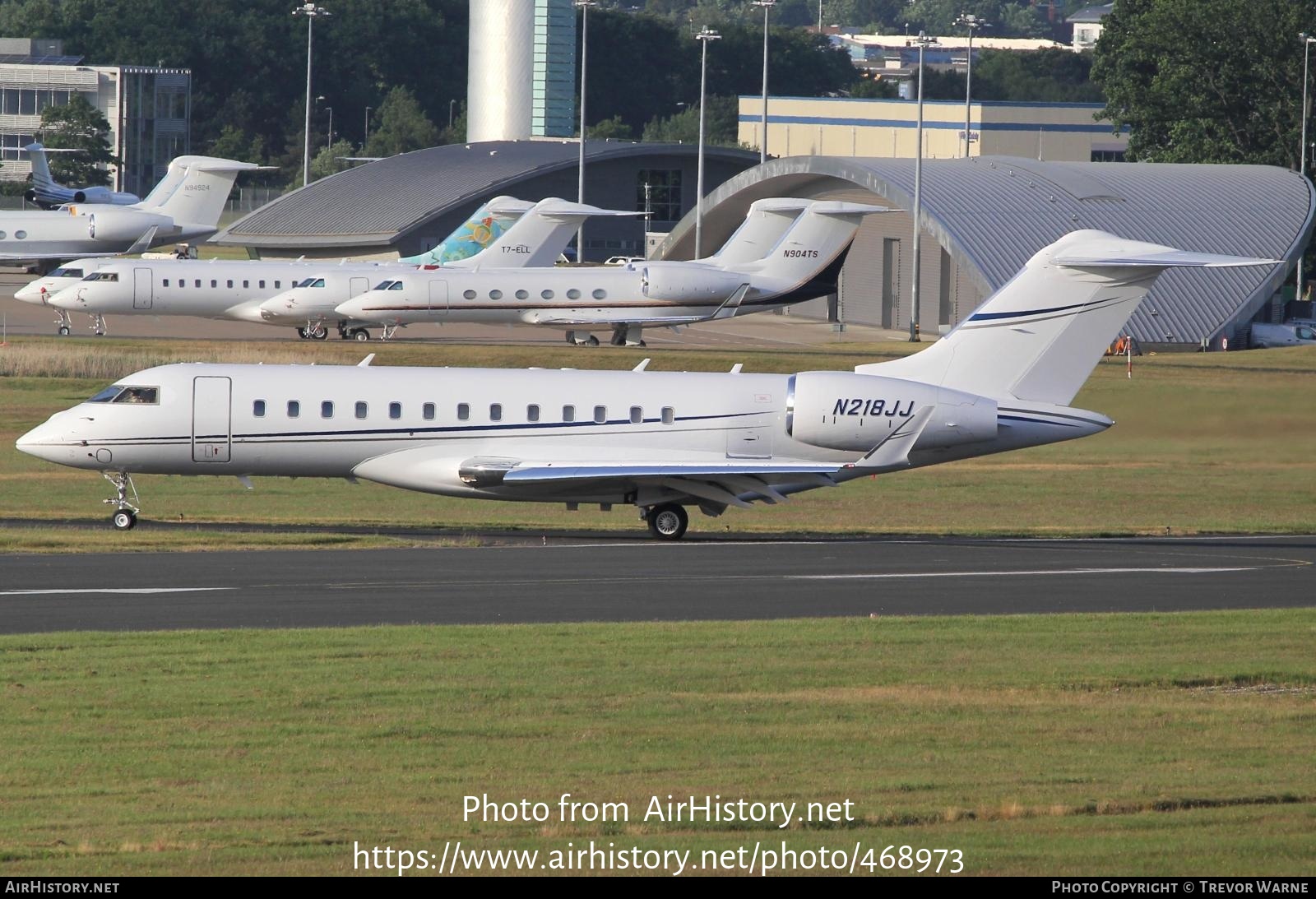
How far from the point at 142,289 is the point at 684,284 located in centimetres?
1844

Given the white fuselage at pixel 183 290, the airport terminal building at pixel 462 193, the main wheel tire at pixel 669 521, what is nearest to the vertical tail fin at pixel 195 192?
the airport terminal building at pixel 462 193

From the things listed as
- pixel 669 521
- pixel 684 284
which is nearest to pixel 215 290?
pixel 684 284

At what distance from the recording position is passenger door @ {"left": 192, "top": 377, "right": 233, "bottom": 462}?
97.4ft

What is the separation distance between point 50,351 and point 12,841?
4538 cm

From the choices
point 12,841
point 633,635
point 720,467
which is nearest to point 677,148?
point 720,467

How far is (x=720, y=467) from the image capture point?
96.3ft

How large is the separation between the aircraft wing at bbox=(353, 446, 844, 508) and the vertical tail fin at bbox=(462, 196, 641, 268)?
40.5 metres

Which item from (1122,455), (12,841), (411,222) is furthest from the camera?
(411,222)

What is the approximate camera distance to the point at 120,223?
8519cm

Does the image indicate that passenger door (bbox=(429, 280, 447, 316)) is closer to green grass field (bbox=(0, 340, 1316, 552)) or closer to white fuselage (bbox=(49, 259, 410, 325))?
white fuselage (bbox=(49, 259, 410, 325))

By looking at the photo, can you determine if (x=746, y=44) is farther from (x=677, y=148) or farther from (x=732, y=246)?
(x=732, y=246)

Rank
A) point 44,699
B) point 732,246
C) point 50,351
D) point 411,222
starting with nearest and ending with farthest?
point 44,699
point 50,351
point 732,246
point 411,222

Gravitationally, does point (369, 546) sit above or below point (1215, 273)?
below

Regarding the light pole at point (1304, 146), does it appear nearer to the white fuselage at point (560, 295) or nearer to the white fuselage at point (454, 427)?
the white fuselage at point (560, 295)
